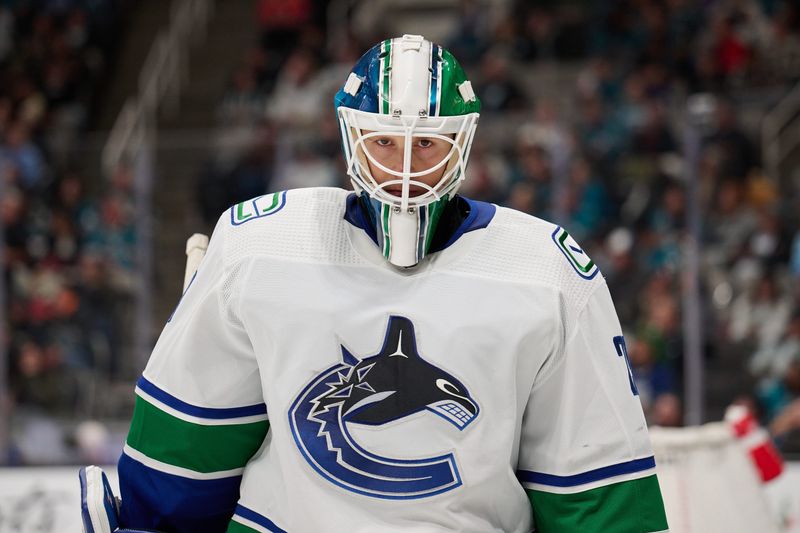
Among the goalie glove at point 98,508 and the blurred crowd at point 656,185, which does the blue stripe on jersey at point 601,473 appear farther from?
the blurred crowd at point 656,185

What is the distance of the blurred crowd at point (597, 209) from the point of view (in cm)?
478

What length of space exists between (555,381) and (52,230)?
14.0ft

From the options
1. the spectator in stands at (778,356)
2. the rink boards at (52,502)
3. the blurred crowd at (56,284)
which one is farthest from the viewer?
the blurred crowd at (56,284)

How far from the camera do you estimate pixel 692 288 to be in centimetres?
480

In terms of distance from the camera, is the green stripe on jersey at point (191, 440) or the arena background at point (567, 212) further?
the arena background at point (567, 212)

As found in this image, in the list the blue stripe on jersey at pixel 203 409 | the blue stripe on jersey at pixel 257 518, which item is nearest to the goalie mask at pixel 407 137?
the blue stripe on jersey at pixel 203 409

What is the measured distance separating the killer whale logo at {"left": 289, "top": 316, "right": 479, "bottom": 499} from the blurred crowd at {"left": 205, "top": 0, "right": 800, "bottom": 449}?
3.18 m

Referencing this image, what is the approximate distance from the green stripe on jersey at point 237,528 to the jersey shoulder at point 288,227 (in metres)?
0.39

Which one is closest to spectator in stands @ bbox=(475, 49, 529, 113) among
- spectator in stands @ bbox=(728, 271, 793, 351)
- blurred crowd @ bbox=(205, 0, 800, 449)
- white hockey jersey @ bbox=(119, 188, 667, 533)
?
blurred crowd @ bbox=(205, 0, 800, 449)

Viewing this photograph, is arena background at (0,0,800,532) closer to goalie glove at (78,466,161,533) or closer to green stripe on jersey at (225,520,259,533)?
goalie glove at (78,466,161,533)

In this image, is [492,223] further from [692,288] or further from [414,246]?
[692,288]

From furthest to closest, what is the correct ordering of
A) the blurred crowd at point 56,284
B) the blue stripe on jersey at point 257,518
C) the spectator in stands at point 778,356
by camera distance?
the blurred crowd at point 56,284 → the spectator in stands at point 778,356 → the blue stripe on jersey at point 257,518

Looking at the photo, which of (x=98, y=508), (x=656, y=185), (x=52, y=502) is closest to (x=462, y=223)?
(x=98, y=508)

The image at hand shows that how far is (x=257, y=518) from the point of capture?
1809 mm
